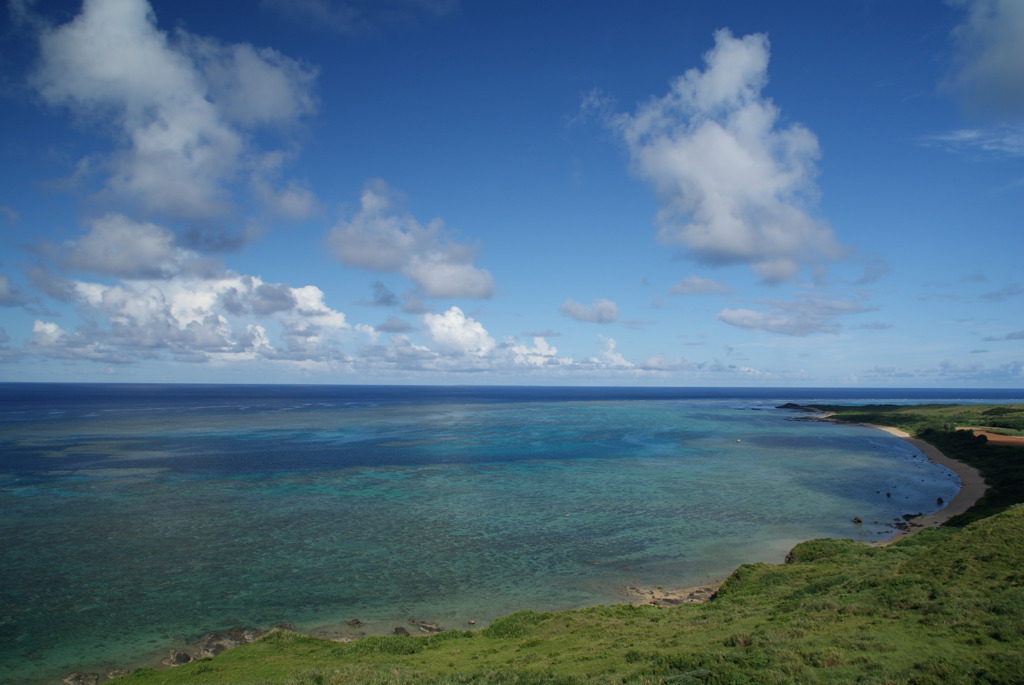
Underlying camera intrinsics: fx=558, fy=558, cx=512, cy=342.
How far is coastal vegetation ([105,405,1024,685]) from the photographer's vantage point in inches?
644

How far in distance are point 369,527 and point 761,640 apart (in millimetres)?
31533

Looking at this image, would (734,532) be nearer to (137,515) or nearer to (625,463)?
(625,463)

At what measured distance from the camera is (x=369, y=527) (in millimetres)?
43188

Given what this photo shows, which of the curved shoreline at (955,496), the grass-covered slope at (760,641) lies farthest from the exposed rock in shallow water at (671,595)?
the curved shoreline at (955,496)

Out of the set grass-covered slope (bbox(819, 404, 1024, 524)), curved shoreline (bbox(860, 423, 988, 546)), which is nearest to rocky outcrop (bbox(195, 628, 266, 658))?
curved shoreline (bbox(860, 423, 988, 546))

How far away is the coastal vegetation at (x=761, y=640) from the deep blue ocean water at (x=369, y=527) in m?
4.28

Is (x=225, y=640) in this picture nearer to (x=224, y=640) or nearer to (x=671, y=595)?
(x=224, y=640)

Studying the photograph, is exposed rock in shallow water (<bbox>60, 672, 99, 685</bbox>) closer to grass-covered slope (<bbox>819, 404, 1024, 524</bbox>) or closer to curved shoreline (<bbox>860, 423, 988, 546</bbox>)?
curved shoreline (<bbox>860, 423, 988, 546</bbox>)

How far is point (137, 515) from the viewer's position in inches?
1777

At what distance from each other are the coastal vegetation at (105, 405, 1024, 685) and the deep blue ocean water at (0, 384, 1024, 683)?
4280mm

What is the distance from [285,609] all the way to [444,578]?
8.84 m

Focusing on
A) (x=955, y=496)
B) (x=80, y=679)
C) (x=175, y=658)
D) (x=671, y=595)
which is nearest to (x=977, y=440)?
(x=955, y=496)

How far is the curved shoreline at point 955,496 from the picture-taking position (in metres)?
42.6

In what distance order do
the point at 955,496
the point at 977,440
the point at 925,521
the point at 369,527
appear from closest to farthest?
the point at 369,527 < the point at 925,521 < the point at 955,496 < the point at 977,440
